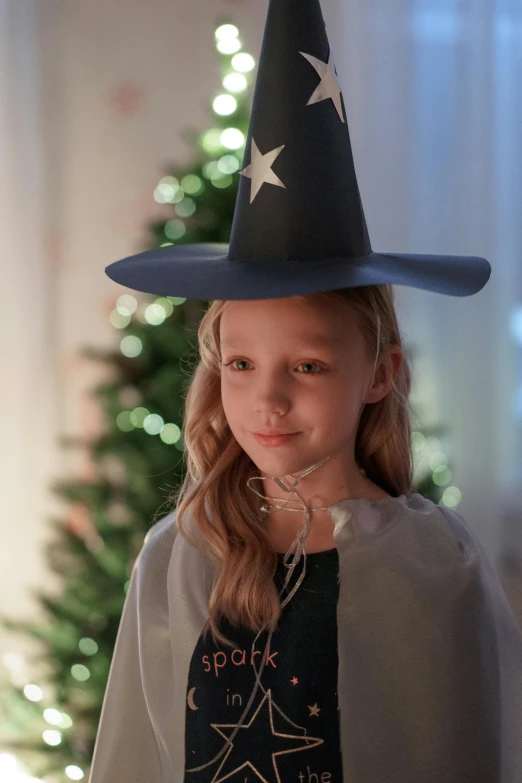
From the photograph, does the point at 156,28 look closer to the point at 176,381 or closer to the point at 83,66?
the point at 83,66

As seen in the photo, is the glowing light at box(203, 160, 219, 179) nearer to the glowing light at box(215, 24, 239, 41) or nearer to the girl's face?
the glowing light at box(215, 24, 239, 41)

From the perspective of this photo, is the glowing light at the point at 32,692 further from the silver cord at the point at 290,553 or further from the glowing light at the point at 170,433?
the silver cord at the point at 290,553

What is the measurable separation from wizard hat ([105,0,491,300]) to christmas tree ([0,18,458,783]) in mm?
831

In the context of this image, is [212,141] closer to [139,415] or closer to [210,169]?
[210,169]

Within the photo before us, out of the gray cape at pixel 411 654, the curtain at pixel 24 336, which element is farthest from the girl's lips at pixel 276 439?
the curtain at pixel 24 336

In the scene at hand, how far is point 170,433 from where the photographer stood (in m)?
1.87

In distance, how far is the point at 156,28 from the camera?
2.63 meters

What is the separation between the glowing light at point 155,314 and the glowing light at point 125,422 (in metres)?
0.20

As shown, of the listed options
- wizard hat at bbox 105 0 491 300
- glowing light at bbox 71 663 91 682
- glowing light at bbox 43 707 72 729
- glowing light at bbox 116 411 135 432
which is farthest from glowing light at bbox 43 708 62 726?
wizard hat at bbox 105 0 491 300

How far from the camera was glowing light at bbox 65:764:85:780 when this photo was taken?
2.16 meters

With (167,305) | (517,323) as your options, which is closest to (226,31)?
(167,305)

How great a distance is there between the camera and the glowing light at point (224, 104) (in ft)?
6.19

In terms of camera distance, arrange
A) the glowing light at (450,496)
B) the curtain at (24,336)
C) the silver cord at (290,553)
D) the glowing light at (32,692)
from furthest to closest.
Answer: the curtain at (24,336), the glowing light at (32,692), the glowing light at (450,496), the silver cord at (290,553)

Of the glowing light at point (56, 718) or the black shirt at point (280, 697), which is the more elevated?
the black shirt at point (280, 697)
